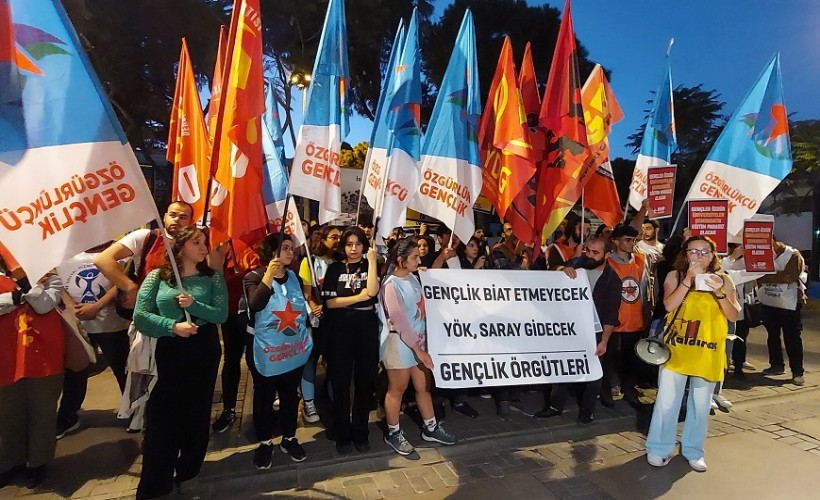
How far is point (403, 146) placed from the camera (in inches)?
175

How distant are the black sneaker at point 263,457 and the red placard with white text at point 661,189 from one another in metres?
4.70

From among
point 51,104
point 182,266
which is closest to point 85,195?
point 51,104

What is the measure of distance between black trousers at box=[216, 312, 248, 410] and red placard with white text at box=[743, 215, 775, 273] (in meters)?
5.52

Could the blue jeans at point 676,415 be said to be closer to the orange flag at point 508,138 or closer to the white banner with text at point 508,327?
the white banner with text at point 508,327

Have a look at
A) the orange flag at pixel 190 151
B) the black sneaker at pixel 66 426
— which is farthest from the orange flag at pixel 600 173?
the black sneaker at pixel 66 426

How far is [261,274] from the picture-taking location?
3781mm

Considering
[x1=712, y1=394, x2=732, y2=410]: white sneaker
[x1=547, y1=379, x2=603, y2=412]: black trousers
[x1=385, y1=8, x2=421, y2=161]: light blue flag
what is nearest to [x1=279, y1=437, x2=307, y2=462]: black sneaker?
[x1=547, y1=379, x2=603, y2=412]: black trousers

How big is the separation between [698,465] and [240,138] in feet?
14.9

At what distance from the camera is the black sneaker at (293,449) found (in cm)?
390

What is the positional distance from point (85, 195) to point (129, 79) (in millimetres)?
15944

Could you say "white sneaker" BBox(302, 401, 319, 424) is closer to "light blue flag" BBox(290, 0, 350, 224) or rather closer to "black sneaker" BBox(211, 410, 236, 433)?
"black sneaker" BBox(211, 410, 236, 433)

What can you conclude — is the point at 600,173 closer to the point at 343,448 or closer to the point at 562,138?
the point at 562,138

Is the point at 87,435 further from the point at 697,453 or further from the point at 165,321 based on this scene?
the point at 697,453

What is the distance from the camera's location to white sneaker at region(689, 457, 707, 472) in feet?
12.9
